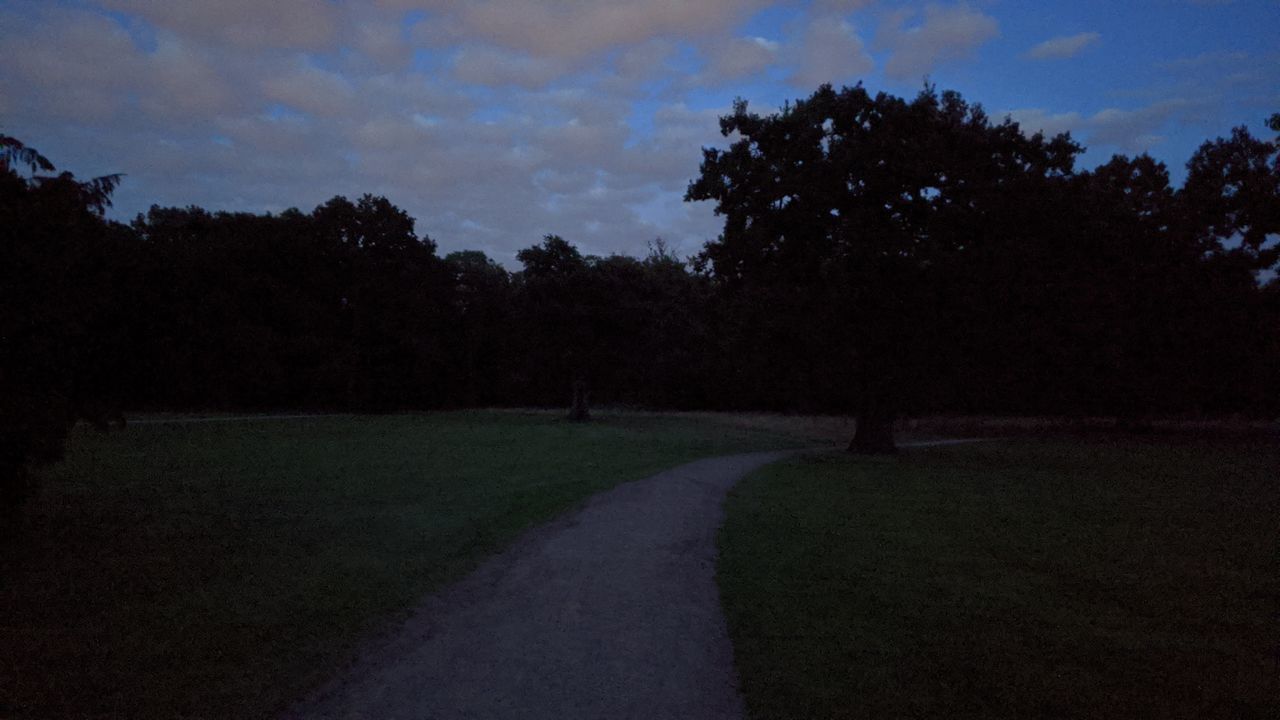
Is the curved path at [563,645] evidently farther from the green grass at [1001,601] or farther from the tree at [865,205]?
the tree at [865,205]

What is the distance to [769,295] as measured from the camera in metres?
20.9

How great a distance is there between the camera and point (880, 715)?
191 inches

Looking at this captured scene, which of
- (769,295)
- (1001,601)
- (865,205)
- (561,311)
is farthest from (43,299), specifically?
(561,311)

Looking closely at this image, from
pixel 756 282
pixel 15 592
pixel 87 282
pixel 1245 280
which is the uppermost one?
pixel 1245 280

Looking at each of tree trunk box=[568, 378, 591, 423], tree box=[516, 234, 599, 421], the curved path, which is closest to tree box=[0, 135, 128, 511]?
the curved path

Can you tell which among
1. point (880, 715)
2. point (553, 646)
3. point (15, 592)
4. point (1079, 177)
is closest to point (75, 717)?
point (553, 646)

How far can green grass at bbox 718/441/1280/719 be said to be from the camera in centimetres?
523

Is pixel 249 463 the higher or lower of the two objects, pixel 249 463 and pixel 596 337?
the lower

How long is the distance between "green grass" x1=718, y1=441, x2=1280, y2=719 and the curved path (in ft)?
1.39

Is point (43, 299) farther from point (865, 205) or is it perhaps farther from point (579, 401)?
point (579, 401)

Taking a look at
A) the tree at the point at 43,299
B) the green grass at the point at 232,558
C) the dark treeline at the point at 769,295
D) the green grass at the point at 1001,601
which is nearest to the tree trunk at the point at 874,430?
the dark treeline at the point at 769,295

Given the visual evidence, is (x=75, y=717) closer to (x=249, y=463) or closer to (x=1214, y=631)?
(x=1214, y=631)

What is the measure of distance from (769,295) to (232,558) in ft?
51.7

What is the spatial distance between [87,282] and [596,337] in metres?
34.8
